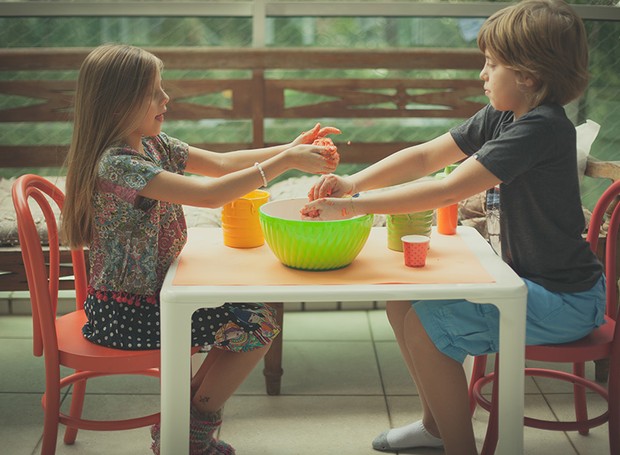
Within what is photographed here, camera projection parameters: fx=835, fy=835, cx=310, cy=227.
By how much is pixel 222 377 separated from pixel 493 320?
65cm

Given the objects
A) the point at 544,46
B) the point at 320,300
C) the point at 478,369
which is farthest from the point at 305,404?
the point at 544,46

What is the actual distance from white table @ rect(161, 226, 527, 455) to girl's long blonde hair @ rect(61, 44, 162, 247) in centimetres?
33

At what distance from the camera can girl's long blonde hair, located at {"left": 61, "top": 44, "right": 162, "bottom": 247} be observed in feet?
6.44

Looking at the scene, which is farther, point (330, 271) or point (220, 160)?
point (220, 160)

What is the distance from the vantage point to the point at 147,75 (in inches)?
78.5

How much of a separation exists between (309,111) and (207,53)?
0.48 meters

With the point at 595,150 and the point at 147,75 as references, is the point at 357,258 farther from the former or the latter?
the point at 595,150

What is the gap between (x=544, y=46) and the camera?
1.89 meters

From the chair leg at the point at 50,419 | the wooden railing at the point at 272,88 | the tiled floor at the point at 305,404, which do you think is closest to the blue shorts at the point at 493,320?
the tiled floor at the point at 305,404

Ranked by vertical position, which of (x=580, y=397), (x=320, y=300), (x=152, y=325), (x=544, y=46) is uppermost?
(x=544, y=46)

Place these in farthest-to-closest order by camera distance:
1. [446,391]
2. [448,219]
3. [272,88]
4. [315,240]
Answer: [272,88], [448,219], [446,391], [315,240]

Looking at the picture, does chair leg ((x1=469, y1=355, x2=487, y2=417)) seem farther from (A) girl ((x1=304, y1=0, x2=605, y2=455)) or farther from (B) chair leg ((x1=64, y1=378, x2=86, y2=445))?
(B) chair leg ((x1=64, y1=378, x2=86, y2=445))

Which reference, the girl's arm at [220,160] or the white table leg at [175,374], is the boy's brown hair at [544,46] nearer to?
the girl's arm at [220,160]

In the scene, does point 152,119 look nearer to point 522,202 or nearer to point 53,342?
point 53,342
